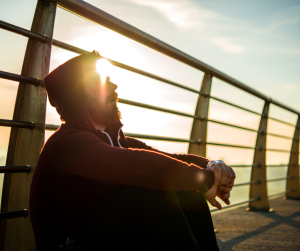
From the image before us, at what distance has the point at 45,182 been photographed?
994mm

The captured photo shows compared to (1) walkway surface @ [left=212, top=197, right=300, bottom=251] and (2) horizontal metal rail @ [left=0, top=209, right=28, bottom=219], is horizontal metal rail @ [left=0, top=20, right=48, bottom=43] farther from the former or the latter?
(1) walkway surface @ [left=212, top=197, right=300, bottom=251]

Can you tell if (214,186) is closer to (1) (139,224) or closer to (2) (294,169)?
(1) (139,224)

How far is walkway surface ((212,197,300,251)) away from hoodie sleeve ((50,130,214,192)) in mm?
1093

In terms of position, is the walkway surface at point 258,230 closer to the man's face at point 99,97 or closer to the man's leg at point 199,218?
the man's leg at point 199,218

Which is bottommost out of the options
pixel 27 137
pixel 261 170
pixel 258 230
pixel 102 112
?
pixel 258 230

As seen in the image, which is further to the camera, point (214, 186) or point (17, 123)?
point (17, 123)

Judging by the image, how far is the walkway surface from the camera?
1846 mm

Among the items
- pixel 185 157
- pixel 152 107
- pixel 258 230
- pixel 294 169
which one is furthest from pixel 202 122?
pixel 294 169

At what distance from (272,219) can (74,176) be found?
2370mm

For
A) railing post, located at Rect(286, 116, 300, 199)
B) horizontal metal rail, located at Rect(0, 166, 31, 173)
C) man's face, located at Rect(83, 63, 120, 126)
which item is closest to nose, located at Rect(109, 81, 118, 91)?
man's face, located at Rect(83, 63, 120, 126)

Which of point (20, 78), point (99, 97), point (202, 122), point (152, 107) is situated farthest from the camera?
point (202, 122)

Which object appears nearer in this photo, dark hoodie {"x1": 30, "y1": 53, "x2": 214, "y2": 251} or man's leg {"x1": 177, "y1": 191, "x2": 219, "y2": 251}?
dark hoodie {"x1": 30, "y1": 53, "x2": 214, "y2": 251}

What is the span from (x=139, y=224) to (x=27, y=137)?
0.69 metres

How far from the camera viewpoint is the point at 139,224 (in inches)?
38.3
